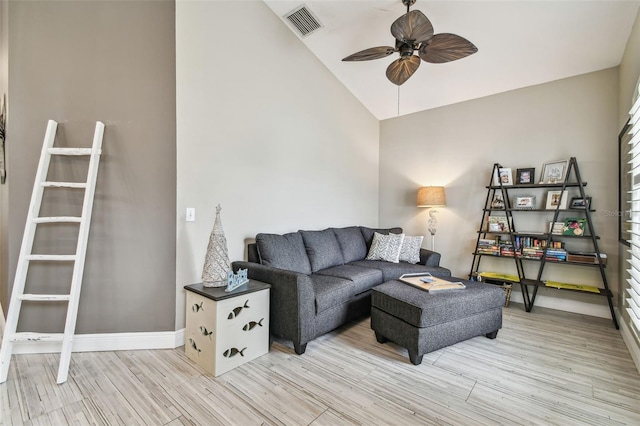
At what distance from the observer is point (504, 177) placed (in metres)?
3.55

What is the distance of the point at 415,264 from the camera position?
353 centimetres

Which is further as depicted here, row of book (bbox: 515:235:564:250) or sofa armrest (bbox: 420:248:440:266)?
sofa armrest (bbox: 420:248:440:266)

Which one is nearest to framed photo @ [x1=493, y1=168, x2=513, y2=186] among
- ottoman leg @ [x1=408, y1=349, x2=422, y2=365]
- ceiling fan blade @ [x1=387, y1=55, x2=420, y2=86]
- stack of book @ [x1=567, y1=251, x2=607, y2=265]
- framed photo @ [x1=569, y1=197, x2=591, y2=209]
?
framed photo @ [x1=569, y1=197, x2=591, y2=209]

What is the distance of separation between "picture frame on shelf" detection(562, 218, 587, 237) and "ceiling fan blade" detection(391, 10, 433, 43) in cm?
259

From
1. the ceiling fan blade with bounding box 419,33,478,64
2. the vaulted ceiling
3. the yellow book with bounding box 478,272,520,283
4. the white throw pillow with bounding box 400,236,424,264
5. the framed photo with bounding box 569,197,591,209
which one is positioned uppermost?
the vaulted ceiling

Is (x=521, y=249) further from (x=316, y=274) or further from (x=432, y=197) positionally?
(x=316, y=274)

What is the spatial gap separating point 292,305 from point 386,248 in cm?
186

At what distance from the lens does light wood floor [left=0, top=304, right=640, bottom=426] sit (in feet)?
4.93

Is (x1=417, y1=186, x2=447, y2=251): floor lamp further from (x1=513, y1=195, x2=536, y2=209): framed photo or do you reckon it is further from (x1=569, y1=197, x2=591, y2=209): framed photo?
(x1=569, y1=197, x2=591, y2=209): framed photo

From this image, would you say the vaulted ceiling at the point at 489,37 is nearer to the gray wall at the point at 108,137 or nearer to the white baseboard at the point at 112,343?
the gray wall at the point at 108,137

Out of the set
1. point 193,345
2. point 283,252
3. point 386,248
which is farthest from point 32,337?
point 386,248

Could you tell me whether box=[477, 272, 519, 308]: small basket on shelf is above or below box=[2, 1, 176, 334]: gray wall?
below

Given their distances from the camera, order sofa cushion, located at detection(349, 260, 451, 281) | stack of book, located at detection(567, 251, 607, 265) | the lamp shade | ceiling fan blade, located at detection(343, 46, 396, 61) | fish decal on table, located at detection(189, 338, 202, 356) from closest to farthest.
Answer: fish decal on table, located at detection(189, 338, 202, 356) < ceiling fan blade, located at detection(343, 46, 396, 61) < stack of book, located at detection(567, 251, 607, 265) < sofa cushion, located at detection(349, 260, 451, 281) < the lamp shade

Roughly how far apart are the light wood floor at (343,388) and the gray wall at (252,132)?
2.08 ft
